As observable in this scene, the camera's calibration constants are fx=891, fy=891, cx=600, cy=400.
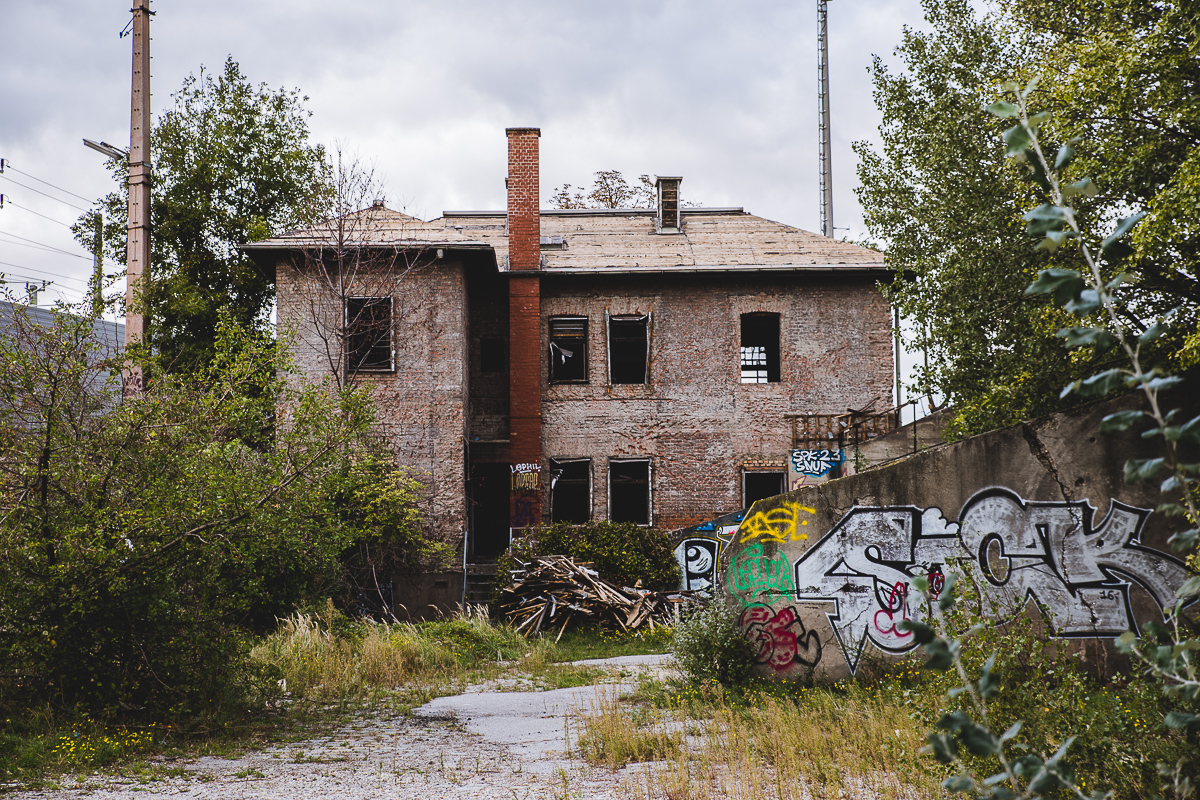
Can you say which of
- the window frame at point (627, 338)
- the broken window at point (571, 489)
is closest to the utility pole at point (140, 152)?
the broken window at point (571, 489)

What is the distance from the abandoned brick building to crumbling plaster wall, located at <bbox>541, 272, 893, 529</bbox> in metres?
0.03

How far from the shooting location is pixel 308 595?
14758 millimetres

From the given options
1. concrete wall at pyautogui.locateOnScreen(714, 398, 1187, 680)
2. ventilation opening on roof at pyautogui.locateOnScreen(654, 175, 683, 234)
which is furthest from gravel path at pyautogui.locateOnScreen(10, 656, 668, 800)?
ventilation opening on roof at pyautogui.locateOnScreen(654, 175, 683, 234)

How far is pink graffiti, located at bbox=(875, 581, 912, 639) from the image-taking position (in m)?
9.10

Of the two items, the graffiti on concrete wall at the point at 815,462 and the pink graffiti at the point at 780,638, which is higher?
the graffiti on concrete wall at the point at 815,462

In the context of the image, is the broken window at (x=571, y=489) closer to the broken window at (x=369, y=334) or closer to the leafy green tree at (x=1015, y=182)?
the broken window at (x=369, y=334)

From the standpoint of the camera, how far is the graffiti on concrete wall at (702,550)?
60.5 ft

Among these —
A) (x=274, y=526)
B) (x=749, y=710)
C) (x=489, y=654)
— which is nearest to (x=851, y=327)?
(x=489, y=654)

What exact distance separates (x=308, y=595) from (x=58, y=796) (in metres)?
8.84

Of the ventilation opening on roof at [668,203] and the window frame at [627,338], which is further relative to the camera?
the ventilation opening on roof at [668,203]

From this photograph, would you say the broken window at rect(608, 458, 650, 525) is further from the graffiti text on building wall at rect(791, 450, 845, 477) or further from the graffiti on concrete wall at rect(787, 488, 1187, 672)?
the graffiti on concrete wall at rect(787, 488, 1187, 672)

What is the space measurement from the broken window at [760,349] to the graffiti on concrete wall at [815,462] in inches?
101

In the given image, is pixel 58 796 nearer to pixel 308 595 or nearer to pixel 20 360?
pixel 20 360

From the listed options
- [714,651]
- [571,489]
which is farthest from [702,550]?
[714,651]
